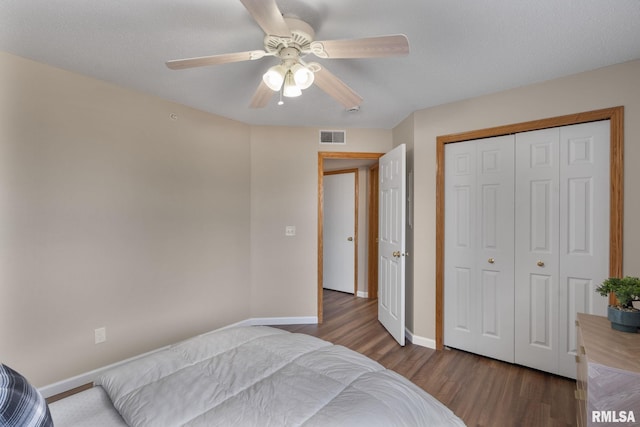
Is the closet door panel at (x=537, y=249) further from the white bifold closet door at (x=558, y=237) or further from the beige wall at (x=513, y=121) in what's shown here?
the beige wall at (x=513, y=121)

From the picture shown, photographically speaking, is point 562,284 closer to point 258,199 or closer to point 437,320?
point 437,320

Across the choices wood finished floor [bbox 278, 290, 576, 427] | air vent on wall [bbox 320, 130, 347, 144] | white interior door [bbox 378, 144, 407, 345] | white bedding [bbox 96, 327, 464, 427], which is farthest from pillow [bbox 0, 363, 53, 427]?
air vent on wall [bbox 320, 130, 347, 144]

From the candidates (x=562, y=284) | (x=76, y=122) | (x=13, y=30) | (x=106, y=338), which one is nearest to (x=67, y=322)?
(x=106, y=338)

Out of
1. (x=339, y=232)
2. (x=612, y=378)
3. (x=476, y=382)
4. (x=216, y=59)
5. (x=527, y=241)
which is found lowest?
(x=476, y=382)

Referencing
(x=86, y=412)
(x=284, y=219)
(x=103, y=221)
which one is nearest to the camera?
(x=86, y=412)

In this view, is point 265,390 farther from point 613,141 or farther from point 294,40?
point 613,141

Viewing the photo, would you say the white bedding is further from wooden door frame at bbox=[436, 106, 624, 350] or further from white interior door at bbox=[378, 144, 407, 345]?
wooden door frame at bbox=[436, 106, 624, 350]

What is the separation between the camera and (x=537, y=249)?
7.91 feet

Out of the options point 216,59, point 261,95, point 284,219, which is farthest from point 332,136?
point 216,59

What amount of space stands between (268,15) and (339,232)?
13.0 feet

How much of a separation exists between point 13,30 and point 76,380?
2314 mm

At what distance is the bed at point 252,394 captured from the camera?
1.03m

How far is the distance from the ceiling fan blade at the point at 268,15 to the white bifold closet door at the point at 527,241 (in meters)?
2.09

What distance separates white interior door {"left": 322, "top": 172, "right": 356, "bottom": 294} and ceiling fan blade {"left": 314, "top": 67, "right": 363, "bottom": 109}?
2.91 metres
